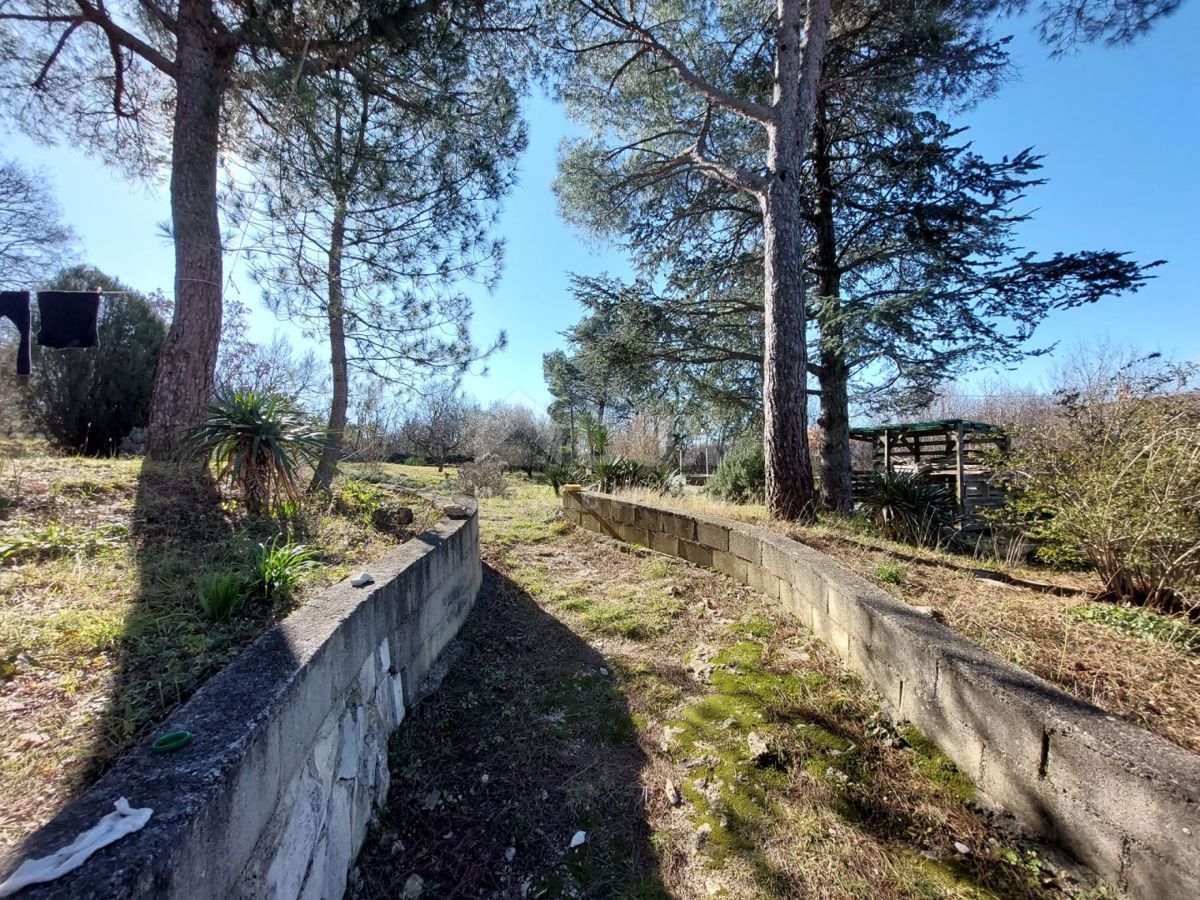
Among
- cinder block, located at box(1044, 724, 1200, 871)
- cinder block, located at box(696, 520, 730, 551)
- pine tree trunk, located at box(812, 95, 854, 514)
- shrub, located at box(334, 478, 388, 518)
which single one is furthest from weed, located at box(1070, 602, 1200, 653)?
pine tree trunk, located at box(812, 95, 854, 514)

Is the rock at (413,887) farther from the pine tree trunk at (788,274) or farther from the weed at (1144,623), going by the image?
the pine tree trunk at (788,274)

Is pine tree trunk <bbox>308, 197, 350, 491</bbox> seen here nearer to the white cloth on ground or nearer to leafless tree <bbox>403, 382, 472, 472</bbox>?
the white cloth on ground

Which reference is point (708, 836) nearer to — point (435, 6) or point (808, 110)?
point (435, 6)

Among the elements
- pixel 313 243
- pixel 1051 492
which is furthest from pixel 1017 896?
pixel 313 243

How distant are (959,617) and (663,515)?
3259 mm

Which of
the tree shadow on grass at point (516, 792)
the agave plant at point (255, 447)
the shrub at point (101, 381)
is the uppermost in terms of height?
the shrub at point (101, 381)

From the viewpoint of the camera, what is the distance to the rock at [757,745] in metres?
2.03

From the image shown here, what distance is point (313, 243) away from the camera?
425cm

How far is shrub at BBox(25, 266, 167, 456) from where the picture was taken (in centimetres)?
706

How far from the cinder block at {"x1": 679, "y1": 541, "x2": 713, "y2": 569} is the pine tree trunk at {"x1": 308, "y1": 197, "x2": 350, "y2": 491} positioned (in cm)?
324

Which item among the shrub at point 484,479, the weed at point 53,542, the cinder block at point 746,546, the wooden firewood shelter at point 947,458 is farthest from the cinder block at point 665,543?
the shrub at point 484,479

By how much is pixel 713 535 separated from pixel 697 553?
325 mm

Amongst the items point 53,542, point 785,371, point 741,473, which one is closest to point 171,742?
point 53,542

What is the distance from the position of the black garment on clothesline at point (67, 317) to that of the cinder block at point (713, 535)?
531 centimetres
